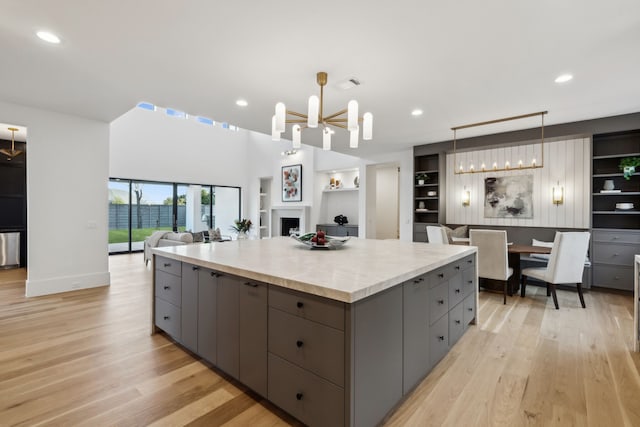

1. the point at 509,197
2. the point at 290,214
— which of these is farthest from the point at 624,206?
the point at 290,214

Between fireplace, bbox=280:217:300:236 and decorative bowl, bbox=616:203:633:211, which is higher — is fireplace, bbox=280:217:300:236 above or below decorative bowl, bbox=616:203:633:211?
below

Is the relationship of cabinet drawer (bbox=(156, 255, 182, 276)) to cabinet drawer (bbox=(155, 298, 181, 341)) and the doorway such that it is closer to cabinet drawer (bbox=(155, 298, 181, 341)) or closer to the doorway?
cabinet drawer (bbox=(155, 298, 181, 341))

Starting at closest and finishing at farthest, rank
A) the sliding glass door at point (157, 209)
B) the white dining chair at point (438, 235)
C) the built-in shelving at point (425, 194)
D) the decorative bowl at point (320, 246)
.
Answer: the decorative bowl at point (320, 246), the white dining chair at point (438, 235), the built-in shelving at point (425, 194), the sliding glass door at point (157, 209)

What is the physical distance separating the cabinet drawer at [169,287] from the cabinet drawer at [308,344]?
1127mm

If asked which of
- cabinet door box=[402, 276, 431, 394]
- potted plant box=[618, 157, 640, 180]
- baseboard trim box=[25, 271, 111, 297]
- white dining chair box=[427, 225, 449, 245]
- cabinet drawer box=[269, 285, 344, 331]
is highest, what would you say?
potted plant box=[618, 157, 640, 180]

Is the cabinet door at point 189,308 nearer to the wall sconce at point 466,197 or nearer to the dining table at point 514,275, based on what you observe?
the dining table at point 514,275

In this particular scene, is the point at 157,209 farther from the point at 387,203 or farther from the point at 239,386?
the point at 239,386

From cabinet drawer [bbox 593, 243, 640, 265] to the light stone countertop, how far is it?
313 cm

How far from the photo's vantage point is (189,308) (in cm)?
229

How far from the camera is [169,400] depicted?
182 centimetres

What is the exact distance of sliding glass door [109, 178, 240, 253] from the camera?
794cm

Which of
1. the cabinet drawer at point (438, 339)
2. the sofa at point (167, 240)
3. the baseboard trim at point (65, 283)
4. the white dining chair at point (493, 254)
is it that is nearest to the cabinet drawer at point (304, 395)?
the cabinet drawer at point (438, 339)

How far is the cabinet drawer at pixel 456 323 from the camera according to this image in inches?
97.2

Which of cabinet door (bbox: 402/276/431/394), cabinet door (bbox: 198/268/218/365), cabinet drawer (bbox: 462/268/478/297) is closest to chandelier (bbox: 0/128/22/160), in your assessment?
cabinet door (bbox: 198/268/218/365)
